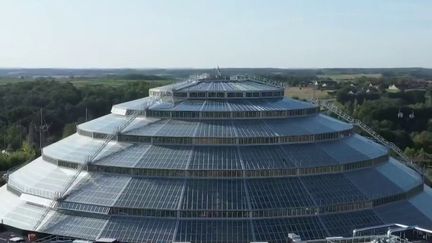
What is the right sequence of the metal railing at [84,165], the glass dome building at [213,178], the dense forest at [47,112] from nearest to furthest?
the glass dome building at [213,178] → the metal railing at [84,165] → the dense forest at [47,112]

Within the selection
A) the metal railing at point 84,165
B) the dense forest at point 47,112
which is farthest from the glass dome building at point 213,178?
the dense forest at point 47,112

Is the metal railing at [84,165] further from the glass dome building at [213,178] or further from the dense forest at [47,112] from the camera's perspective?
the dense forest at [47,112]

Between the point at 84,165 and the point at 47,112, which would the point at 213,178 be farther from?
the point at 47,112

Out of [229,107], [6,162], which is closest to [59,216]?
[229,107]

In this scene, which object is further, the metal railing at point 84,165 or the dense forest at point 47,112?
the dense forest at point 47,112

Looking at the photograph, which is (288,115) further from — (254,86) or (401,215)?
(401,215)

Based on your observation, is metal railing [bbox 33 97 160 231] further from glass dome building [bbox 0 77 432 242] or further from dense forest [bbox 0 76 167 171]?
dense forest [bbox 0 76 167 171]

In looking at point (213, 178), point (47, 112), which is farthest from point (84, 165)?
point (47, 112)

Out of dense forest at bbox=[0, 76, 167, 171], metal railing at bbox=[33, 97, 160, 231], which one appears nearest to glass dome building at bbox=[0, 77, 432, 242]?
metal railing at bbox=[33, 97, 160, 231]
